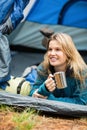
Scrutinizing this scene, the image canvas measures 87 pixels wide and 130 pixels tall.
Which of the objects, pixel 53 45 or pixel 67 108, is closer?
pixel 67 108

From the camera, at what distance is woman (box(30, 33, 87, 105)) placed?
2.92 meters

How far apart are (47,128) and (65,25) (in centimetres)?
223

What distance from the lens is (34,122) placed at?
2559mm

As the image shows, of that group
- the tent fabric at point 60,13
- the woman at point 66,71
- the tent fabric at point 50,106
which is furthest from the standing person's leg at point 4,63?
the tent fabric at point 60,13

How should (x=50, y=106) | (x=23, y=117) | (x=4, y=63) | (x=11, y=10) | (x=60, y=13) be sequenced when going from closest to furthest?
1. (x=23, y=117)
2. (x=50, y=106)
3. (x=4, y=63)
4. (x=11, y=10)
5. (x=60, y=13)

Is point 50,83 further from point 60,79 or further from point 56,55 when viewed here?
point 56,55

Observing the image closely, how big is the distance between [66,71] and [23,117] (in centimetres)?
58

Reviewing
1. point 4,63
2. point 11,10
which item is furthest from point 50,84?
point 11,10

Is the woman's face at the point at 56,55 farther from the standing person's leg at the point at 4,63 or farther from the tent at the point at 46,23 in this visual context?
the tent at the point at 46,23

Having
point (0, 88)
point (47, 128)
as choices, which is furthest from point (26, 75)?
point (47, 128)

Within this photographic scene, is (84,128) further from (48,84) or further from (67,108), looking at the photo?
(48,84)

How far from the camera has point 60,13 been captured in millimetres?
4586

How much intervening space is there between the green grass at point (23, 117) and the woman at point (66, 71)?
0.23 m

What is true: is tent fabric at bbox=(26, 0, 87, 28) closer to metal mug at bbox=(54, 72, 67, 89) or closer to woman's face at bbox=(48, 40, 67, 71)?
woman's face at bbox=(48, 40, 67, 71)
